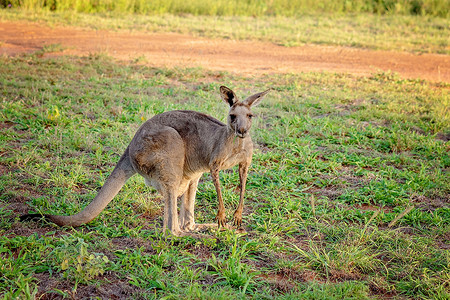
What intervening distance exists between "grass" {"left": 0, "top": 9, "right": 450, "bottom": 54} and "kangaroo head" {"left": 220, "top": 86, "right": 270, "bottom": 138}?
8.72 m

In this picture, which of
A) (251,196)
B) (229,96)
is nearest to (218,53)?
(251,196)

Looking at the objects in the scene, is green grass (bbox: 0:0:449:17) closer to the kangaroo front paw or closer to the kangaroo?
the kangaroo

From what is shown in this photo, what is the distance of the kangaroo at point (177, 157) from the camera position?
11.1 ft

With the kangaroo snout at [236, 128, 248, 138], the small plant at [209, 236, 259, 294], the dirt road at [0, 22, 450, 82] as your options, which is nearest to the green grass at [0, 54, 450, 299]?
the small plant at [209, 236, 259, 294]

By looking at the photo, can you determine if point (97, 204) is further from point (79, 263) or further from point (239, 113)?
point (239, 113)

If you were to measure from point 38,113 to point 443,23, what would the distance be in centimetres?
1380

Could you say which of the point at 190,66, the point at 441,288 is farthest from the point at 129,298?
the point at 190,66

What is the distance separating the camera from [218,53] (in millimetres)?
10617

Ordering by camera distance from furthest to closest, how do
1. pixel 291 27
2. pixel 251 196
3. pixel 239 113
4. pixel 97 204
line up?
pixel 291 27
pixel 251 196
pixel 97 204
pixel 239 113

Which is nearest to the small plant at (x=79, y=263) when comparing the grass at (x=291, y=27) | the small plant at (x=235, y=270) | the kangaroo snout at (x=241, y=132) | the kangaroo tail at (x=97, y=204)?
the kangaroo tail at (x=97, y=204)

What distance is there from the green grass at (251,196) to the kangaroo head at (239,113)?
0.89m

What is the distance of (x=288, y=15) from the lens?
15836 millimetres

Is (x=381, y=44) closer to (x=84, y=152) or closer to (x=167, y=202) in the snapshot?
(x=84, y=152)

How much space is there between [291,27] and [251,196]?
10457mm
